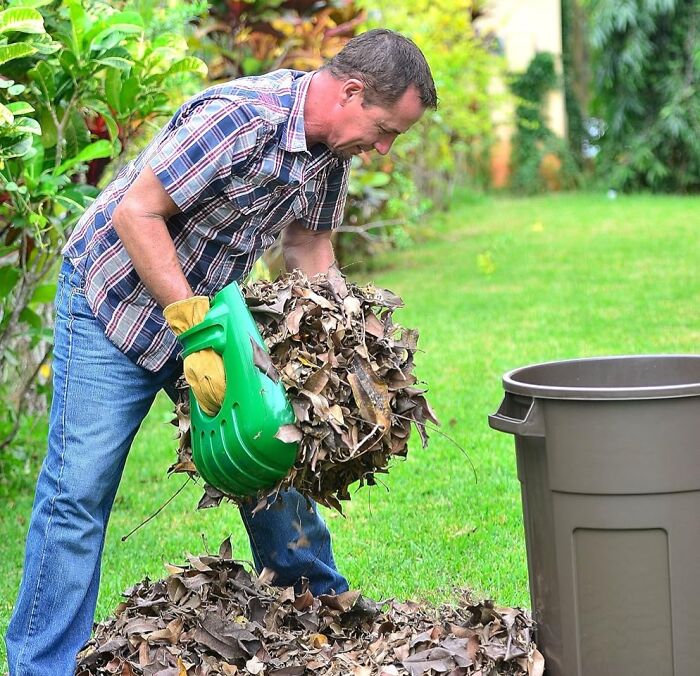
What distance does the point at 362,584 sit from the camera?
13.0 ft

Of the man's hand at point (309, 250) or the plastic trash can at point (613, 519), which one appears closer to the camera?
the plastic trash can at point (613, 519)

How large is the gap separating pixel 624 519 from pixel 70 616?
1.51 metres

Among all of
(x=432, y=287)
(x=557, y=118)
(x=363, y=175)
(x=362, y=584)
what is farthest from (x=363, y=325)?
(x=557, y=118)

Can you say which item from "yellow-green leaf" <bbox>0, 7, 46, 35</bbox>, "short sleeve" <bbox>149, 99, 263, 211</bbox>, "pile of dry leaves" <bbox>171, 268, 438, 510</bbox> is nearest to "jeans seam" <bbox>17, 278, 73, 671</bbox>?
"pile of dry leaves" <bbox>171, 268, 438, 510</bbox>

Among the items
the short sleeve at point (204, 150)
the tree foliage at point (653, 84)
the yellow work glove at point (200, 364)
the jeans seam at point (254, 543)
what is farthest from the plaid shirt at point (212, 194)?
the tree foliage at point (653, 84)

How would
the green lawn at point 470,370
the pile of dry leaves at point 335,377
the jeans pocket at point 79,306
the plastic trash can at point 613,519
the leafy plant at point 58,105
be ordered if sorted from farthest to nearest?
the green lawn at point 470,370
the leafy plant at point 58,105
the jeans pocket at point 79,306
the pile of dry leaves at point 335,377
the plastic trash can at point 613,519

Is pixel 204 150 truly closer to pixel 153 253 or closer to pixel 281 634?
pixel 153 253

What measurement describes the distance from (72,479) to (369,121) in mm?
1225

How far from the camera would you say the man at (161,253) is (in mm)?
2754

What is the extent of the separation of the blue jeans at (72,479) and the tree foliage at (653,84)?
15.3 metres

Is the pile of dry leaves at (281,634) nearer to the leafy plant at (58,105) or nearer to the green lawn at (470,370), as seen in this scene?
the green lawn at (470,370)

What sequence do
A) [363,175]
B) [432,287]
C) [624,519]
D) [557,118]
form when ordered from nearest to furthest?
[624,519] → [363,175] → [432,287] → [557,118]

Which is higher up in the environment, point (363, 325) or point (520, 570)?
point (363, 325)

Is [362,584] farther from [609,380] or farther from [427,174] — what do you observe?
[427,174]
